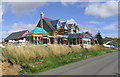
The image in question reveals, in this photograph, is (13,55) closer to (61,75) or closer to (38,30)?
(61,75)

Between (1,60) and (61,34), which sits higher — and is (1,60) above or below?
below

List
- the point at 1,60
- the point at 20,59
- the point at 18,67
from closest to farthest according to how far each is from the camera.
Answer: the point at 18,67
the point at 1,60
the point at 20,59

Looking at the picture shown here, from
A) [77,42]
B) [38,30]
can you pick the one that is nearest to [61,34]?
[77,42]

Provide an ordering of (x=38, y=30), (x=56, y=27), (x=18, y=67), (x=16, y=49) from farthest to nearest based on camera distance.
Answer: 1. (x=56, y=27)
2. (x=38, y=30)
3. (x=16, y=49)
4. (x=18, y=67)

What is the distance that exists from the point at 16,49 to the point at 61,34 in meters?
22.9

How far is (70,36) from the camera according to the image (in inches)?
1262

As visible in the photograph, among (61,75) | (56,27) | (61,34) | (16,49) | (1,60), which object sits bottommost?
(61,75)

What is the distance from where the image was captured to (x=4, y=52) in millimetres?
8680

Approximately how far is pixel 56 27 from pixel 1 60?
78.4ft

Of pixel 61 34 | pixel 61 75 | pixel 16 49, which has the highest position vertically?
pixel 61 34

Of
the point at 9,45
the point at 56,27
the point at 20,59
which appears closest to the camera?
the point at 20,59

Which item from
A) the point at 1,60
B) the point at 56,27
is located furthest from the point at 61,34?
the point at 1,60

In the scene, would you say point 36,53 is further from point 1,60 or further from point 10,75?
point 10,75

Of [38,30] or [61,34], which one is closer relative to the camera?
[38,30]
